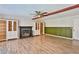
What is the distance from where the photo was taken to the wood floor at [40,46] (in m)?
3.26

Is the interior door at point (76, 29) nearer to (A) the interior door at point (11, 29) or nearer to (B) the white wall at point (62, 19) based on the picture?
(B) the white wall at point (62, 19)

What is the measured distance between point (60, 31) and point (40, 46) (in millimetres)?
654

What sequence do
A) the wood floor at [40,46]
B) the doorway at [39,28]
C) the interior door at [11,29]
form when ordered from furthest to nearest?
the doorway at [39,28] → the interior door at [11,29] → the wood floor at [40,46]

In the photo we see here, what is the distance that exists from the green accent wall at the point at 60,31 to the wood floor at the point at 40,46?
0.15 meters

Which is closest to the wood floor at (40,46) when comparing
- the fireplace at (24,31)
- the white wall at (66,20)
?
the fireplace at (24,31)

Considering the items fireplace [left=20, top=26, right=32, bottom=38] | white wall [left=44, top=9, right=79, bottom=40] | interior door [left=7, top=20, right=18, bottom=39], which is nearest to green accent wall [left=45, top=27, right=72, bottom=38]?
white wall [left=44, top=9, right=79, bottom=40]

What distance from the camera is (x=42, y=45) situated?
3.47m

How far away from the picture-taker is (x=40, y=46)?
11.3ft

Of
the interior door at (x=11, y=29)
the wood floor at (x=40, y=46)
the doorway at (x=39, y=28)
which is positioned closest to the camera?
the wood floor at (x=40, y=46)

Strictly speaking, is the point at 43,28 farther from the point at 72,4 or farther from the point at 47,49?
the point at 72,4

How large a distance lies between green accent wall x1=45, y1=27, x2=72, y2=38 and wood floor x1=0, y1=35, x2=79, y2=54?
0.48 feet
